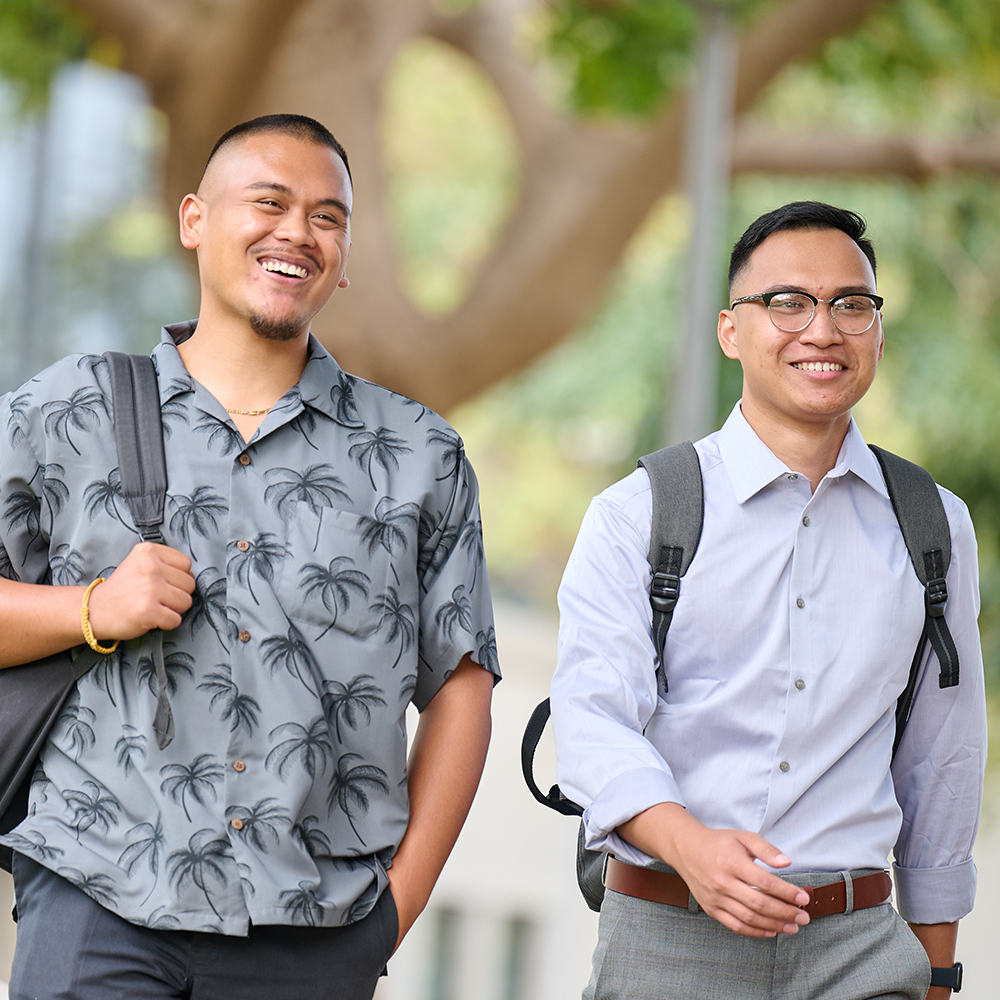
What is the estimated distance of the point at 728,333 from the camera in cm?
203

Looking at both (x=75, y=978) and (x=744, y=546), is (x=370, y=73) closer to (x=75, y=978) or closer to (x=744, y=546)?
(x=744, y=546)

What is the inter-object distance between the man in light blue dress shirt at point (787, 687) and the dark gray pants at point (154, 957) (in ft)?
1.19

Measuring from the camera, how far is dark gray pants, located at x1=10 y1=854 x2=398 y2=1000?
1.66 meters

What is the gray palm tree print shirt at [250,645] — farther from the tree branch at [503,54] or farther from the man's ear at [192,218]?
the tree branch at [503,54]

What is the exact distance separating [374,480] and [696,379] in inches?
181

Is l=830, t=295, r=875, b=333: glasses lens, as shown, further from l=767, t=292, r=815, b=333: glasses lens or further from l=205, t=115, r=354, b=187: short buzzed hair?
l=205, t=115, r=354, b=187: short buzzed hair

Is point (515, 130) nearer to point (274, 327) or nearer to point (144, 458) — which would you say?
point (274, 327)

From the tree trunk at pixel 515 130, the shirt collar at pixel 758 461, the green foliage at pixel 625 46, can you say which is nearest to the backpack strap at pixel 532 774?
the shirt collar at pixel 758 461

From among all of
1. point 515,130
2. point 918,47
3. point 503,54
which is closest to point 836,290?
point 515,130

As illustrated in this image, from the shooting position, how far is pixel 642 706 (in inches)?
71.3

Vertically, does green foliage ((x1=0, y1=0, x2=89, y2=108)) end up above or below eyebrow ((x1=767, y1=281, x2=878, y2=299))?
above

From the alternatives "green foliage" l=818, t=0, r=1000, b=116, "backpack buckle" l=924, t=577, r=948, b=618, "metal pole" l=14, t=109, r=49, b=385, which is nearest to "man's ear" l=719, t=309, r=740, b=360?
"backpack buckle" l=924, t=577, r=948, b=618

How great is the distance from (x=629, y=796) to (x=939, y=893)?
1.88 feet

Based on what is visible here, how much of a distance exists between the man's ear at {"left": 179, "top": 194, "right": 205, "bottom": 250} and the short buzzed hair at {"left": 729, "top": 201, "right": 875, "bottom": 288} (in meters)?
0.74
